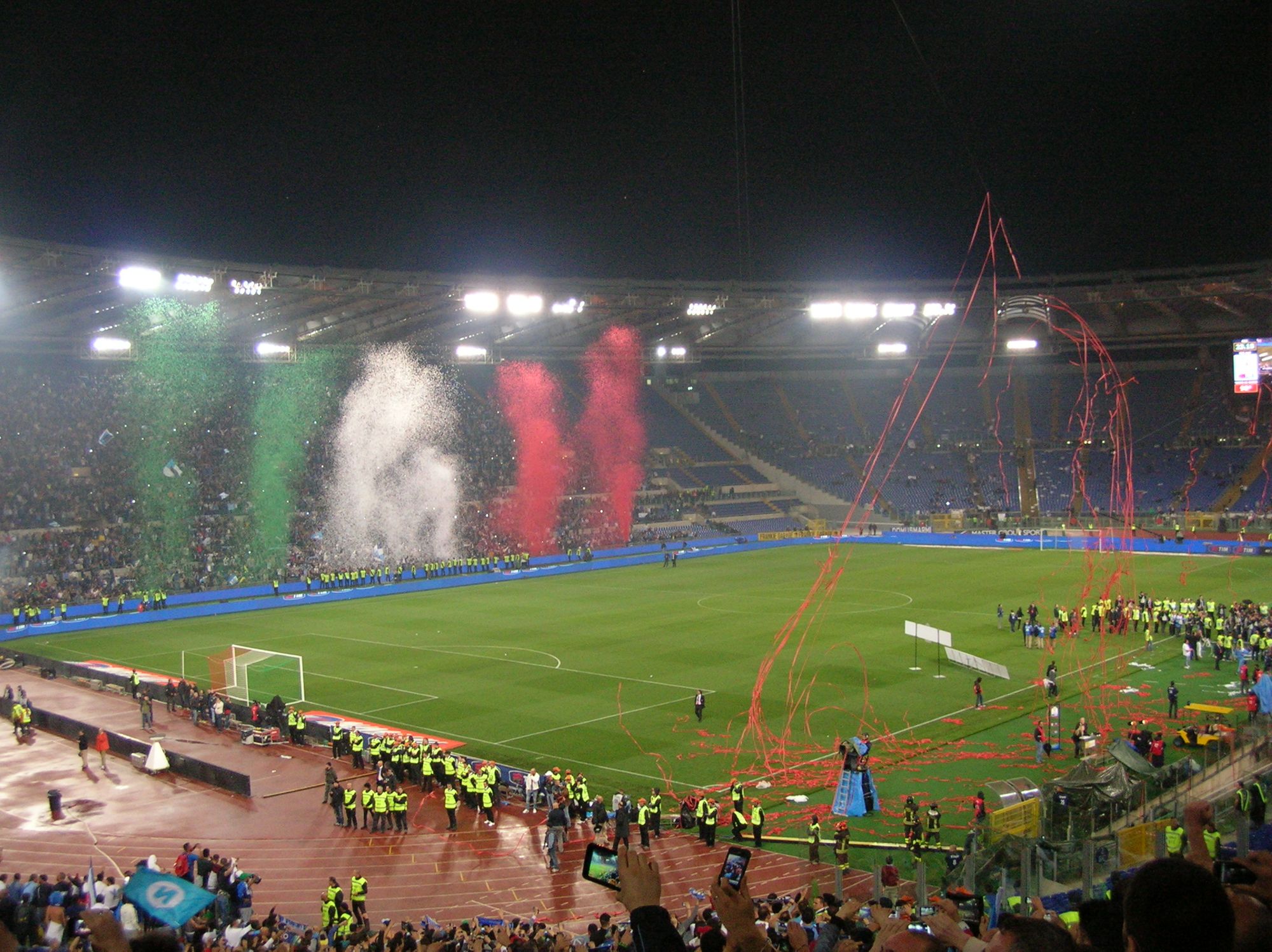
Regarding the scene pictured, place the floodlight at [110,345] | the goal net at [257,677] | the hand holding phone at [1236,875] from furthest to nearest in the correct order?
the floodlight at [110,345] → the goal net at [257,677] → the hand holding phone at [1236,875]

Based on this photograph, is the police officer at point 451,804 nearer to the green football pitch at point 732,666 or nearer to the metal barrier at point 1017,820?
the green football pitch at point 732,666

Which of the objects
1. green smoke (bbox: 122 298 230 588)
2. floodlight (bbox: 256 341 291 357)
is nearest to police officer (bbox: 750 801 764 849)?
green smoke (bbox: 122 298 230 588)

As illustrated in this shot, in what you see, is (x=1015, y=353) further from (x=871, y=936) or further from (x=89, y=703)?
(x=871, y=936)

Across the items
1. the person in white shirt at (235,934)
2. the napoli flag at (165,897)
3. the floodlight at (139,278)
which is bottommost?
the person in white shirt at (235,934)

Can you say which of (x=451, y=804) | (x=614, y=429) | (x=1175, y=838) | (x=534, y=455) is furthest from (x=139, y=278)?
(x=1175, y=838)

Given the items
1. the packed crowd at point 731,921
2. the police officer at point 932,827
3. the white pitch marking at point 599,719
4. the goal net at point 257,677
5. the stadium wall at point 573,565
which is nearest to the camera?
the packed crowd at point 731,921

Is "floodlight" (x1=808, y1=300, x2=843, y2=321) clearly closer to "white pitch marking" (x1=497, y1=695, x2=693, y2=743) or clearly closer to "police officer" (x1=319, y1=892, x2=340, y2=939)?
"white pitch marking" (x1=497, y1=695, x2=693, y2=743)

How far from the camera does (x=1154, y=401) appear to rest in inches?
2950

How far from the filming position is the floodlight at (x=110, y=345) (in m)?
53.3

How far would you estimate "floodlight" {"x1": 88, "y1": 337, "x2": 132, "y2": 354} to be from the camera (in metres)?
53.3

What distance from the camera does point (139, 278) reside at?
43.9 m

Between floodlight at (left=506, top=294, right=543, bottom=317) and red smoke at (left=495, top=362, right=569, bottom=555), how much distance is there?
1271 centimetres

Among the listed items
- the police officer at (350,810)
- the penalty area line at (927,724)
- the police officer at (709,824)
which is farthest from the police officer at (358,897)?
the penalty area line at (927,724)

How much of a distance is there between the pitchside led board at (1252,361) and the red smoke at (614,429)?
3446 cm
